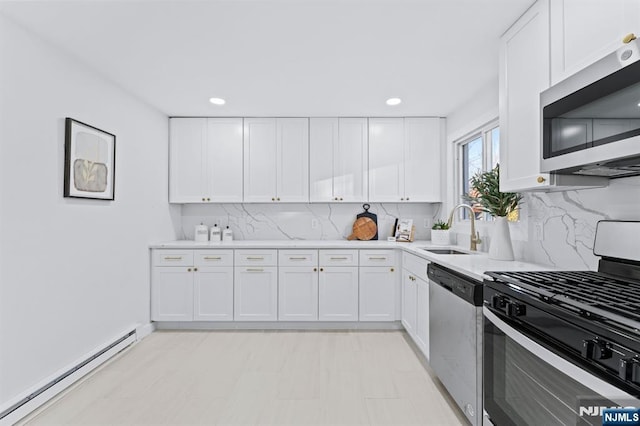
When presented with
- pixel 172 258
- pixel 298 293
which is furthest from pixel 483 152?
pixel 172 258

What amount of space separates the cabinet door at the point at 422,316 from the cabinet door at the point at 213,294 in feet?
6.21

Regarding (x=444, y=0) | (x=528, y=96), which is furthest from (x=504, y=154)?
(x=444, y=0)

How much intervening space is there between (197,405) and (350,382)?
3.43ft

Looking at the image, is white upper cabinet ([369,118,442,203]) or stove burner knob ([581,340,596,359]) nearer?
stove burner knob ([581,340,596,359])

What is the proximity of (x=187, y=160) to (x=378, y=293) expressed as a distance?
104 inches

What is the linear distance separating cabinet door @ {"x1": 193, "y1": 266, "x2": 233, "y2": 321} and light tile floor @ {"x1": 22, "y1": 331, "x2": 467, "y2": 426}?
32 centimetres

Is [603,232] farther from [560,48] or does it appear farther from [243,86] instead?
[243,86]

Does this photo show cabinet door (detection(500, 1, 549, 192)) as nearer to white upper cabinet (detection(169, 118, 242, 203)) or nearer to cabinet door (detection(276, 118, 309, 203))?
cabinet door (detection(276, 118, 309, 203))

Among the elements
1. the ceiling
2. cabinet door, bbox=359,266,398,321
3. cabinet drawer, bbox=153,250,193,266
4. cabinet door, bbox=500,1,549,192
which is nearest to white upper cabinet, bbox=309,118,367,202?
the ceiling

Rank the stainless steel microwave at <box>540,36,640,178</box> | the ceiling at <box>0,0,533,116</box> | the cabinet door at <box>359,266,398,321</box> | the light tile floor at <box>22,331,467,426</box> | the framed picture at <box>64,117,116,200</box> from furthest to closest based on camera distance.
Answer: the cabinet door at <box>359,266,398,321</box> < the framed picture at <box>64,117,116,200</box> < the light tile floor at <box>22,331,467,426</box> < the ceiling at <box>0,0,533,116</box> < the stainless steel microwave at <box>540,36,640,178</box>

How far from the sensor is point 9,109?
79.4 inches

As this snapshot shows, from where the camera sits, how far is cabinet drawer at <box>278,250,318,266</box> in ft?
11.9

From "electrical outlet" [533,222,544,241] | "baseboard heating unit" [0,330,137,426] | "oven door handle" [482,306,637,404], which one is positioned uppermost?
"electrical outlet" [533,222,544,241]

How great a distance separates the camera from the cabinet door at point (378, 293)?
3.59 metres
